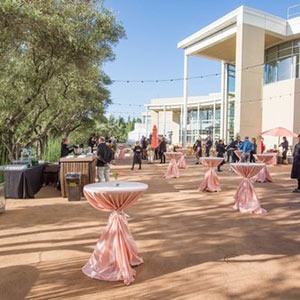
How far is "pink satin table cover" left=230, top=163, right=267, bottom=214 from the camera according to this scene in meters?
7.20

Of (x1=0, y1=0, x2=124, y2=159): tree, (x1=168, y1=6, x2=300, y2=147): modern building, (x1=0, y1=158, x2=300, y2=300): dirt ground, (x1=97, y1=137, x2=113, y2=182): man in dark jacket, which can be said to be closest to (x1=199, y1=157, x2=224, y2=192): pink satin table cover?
(x1=0, y1=158, x2=300, y2=300): dirt ground

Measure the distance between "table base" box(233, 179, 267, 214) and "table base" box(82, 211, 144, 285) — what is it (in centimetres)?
378

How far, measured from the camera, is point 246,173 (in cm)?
745

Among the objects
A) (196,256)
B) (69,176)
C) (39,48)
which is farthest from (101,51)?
(196,256)

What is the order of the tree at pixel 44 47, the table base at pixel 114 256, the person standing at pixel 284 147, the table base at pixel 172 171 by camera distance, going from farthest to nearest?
the person standing at pixel 284 147, the table base at pixel 172 171, the tree at pixel 44 47, the table base at pixel 114 256

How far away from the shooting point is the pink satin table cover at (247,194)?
7199 millimetres

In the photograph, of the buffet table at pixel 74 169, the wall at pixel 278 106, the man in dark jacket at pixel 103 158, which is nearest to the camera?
the buffet table at pixel 74 169

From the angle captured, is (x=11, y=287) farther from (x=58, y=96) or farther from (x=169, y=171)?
(x=58, y=96)

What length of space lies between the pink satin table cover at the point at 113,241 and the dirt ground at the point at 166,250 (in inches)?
5.0

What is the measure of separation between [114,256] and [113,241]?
159mm

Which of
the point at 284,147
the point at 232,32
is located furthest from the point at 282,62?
the point at 284,147

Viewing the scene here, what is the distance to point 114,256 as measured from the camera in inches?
153

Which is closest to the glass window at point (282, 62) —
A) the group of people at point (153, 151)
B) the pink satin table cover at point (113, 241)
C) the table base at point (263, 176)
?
the group of people at point (153, 151)

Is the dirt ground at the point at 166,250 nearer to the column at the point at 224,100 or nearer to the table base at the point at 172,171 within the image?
the table base at the point at 172,171
